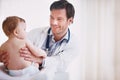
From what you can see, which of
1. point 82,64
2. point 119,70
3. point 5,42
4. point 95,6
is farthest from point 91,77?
point 5,42

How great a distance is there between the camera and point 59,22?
5.50 ft

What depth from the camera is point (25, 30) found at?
1.68 m

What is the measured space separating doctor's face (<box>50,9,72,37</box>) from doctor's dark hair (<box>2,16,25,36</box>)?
0.26 meters

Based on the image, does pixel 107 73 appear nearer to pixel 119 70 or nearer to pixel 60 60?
pixel 119 70

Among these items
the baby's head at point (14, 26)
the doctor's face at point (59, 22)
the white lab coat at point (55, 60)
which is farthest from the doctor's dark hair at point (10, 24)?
the doctor's face at point (59, 22)

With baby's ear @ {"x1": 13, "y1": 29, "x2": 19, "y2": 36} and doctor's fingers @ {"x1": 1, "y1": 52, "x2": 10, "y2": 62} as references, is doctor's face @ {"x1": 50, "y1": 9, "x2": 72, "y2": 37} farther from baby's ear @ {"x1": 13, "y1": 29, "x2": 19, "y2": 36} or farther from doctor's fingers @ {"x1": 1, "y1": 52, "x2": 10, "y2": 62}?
doctor's fingers @ {"x1": 1, "y1": 52, "x2": 10, "y2": 62}

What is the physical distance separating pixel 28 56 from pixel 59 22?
384 mm

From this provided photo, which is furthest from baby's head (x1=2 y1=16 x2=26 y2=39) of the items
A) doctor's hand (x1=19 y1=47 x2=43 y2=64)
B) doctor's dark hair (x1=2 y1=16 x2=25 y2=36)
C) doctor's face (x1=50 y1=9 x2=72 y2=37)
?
doctor's face (x1=50 y1=9 x2=72 y2=37)

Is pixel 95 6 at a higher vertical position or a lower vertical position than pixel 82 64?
higher

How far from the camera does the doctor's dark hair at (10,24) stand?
5.42 feet

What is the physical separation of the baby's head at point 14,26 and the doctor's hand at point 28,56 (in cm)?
11

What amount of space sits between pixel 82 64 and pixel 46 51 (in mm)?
322

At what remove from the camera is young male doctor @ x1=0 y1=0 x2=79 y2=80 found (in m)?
1.65

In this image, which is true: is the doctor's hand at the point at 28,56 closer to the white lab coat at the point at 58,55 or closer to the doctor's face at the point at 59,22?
the white lab coat at the point at 58,55
